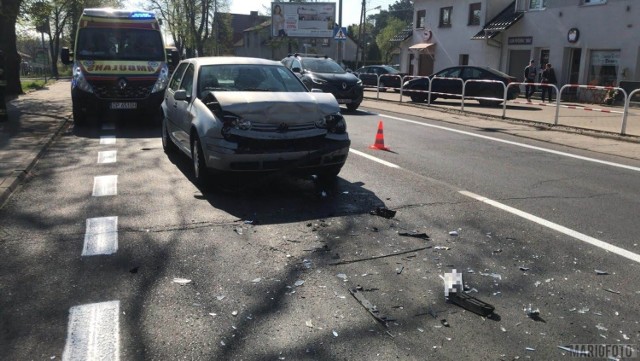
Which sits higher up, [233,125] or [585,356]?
[233,125]

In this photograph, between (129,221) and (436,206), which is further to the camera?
(436,206)

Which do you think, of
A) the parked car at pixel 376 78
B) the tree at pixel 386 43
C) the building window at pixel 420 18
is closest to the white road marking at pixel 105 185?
the parked car at pixel 376 78

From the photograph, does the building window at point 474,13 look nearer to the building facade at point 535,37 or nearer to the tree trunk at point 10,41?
the building facade at point 535,37

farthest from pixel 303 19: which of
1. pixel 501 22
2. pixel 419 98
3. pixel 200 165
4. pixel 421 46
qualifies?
pixel 200 165

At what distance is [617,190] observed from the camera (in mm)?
7445

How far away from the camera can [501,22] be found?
3177 centimetres

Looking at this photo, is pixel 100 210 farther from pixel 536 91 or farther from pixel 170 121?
pixel 536 91

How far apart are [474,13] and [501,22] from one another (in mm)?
3176

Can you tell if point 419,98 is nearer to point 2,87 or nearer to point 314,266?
point 2,87

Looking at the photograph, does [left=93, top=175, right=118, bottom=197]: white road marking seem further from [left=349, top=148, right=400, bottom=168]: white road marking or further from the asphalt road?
[left=349, top=148, right=400, bottom=168]: white road marking

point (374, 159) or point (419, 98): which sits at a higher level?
point (419, 98)

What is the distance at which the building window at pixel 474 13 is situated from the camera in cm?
3406

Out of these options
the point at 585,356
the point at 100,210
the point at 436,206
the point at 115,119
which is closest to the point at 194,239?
the point at 100,210

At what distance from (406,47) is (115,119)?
30486 millimetres
